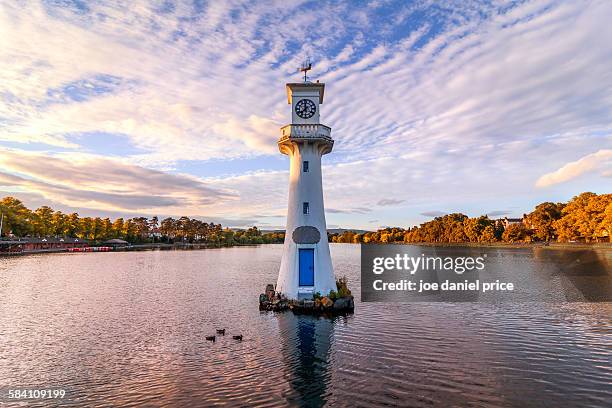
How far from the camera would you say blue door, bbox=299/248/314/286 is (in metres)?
31.4

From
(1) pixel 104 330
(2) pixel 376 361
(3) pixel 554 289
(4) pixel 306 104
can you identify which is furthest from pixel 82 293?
(3) pixel 554 289

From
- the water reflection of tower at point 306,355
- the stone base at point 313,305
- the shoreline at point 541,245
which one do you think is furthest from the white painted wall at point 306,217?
the shoreline at point 541,245

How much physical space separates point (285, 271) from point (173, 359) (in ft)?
42.7

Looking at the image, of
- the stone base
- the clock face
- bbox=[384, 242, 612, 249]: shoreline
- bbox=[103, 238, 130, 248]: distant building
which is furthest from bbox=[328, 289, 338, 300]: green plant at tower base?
bbox=[103, 238, 130, 248]: distant building

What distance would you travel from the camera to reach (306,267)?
103 feet

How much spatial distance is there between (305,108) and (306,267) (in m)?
14.0

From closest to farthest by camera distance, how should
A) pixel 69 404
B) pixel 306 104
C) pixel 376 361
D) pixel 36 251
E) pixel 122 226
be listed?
pixel 69 404
pixel 376 361
pixel 306 104
pixel 36 251
pixel 122 226

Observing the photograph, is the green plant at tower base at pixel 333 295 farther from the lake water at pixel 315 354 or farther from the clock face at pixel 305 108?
the clock face at pixel 305 108

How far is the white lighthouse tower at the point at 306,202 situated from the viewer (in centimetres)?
3138

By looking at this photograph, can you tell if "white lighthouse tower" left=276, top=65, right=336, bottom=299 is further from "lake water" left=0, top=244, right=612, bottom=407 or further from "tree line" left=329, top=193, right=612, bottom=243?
"tree line" left=329, top=193, right=612, bottom=243

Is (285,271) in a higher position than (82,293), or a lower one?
higher

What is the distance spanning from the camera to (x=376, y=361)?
2042 cm

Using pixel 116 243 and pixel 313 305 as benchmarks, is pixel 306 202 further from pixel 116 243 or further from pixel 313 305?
pixel 116 243

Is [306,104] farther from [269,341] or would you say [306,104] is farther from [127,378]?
[127,378]
